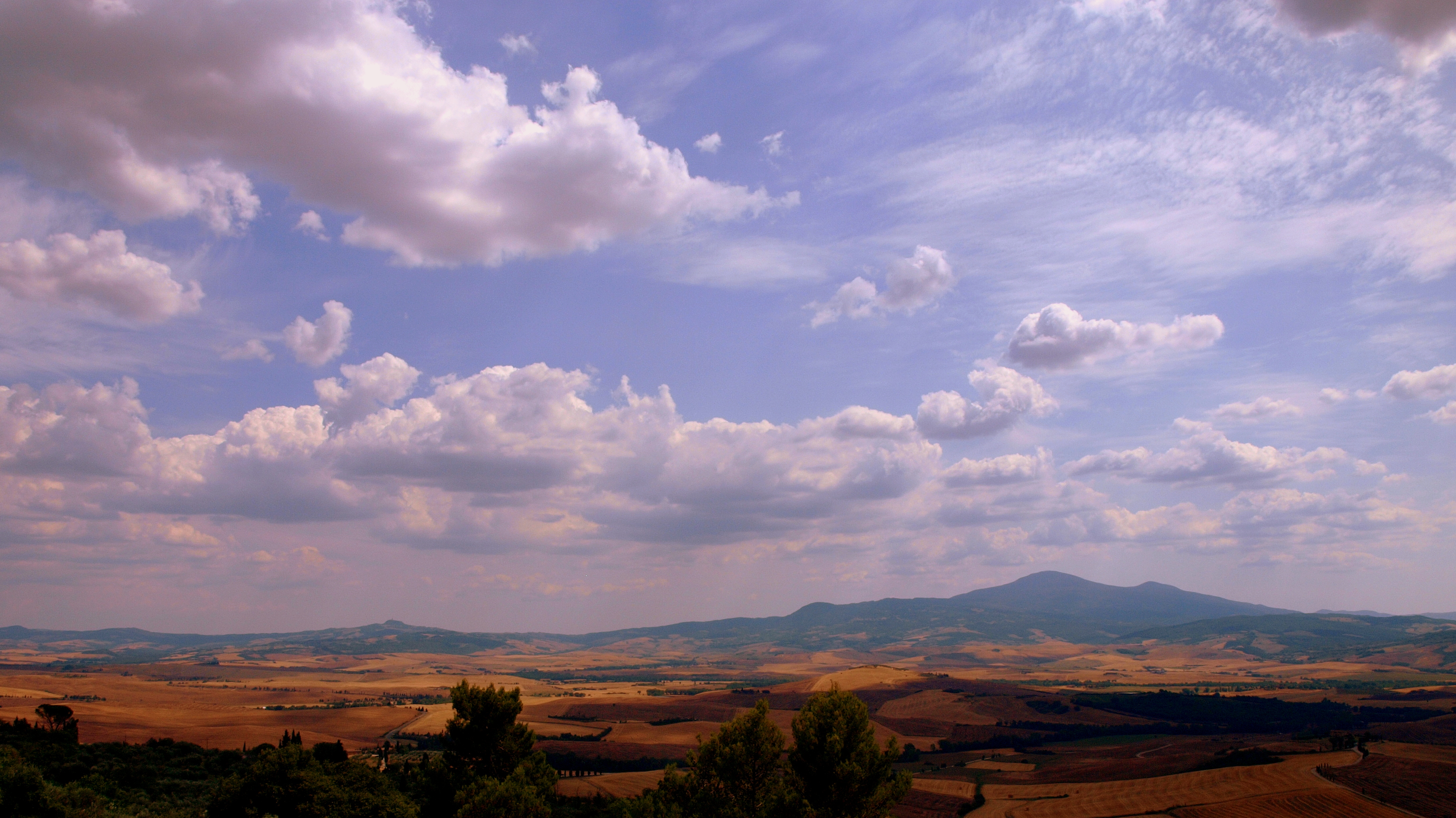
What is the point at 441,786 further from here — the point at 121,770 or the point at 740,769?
the point at 121,770

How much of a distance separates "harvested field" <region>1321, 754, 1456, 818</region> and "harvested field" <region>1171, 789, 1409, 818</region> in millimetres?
3492

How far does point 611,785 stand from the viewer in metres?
125

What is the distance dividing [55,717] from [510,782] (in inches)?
5133

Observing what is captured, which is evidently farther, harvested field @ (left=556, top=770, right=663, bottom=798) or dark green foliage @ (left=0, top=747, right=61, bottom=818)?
harvested field @ (left=556, top=770, right=663, bottom=798)

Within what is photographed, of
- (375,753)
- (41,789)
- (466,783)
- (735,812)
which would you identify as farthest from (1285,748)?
(41,789)

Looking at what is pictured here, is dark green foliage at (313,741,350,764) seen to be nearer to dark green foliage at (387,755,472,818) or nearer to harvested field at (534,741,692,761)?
harvested field at (534,741,692,761)

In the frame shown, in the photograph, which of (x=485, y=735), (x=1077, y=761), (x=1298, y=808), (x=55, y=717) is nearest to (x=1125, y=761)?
(x=1077, y=761)

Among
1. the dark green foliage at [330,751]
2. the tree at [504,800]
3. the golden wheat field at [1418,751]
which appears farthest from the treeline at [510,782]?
the golden wheat field at [1418,751]

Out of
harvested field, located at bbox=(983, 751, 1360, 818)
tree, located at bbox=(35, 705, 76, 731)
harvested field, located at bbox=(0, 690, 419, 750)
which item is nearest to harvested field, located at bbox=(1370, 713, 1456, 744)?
harvested field, located at bbox=(983, 751, 1360, 818)

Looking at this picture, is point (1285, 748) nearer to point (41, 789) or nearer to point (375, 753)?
point (375, 753)

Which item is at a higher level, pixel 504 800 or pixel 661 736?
pixel 504 800

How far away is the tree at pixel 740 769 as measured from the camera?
5034cm

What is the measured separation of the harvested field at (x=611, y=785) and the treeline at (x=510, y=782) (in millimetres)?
53371

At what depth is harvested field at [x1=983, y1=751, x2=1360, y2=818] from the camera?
106875 mm
